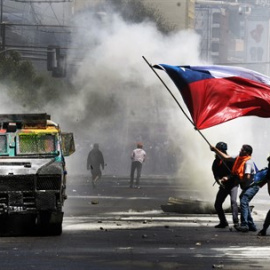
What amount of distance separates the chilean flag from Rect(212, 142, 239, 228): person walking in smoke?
1.18 meters

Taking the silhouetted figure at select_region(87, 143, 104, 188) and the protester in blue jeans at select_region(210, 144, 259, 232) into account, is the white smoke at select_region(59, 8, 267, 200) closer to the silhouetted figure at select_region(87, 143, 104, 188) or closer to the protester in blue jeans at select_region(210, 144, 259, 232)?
the silhouetted figure at select_region(87, 143, 104, 188)

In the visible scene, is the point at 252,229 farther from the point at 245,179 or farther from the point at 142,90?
the point at 142,90

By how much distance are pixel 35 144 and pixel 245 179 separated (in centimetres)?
359

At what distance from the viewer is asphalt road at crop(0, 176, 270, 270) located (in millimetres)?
15719

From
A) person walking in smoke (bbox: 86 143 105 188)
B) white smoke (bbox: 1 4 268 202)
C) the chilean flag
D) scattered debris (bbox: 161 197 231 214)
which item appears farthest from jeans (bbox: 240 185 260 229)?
person walking in smoke (bbox: 86 143 105 188)

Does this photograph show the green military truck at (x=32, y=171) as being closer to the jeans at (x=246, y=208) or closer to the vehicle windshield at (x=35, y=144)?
the vehicle windshield at (x=35, y=144)

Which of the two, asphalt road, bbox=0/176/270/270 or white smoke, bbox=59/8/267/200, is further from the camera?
white smoke, bbox=59/8/267/200

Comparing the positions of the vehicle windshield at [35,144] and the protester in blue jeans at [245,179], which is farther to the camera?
the protester in blue jeans at [245,179]

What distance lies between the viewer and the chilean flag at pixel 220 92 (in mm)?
21578

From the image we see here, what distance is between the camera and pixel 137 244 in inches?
730

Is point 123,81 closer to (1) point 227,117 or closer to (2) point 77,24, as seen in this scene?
A: (2) point 77,24

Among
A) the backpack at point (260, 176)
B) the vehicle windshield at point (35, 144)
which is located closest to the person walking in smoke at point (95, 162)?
the backpack at point (260, 176)

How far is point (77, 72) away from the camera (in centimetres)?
6059

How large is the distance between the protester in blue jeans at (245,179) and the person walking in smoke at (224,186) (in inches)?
9.9
